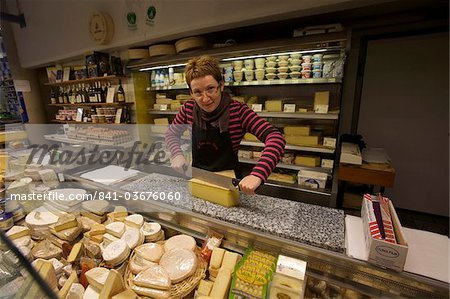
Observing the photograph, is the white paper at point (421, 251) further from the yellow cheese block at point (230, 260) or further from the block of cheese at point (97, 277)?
the block of cheese at point (97, 277)

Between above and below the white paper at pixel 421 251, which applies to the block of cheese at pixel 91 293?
below

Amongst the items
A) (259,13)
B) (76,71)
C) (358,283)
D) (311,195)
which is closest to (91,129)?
(76,71)

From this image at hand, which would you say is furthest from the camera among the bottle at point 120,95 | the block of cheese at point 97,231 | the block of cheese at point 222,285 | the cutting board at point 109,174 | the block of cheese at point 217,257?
the bottle at point 120,95

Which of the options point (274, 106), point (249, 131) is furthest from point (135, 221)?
point (274, 106)

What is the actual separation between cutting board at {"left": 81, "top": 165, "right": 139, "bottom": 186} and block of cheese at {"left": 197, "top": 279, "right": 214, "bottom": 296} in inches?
35.1

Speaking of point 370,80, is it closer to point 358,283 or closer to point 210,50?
point 210,50

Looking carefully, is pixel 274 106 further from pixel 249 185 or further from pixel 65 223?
pixel 65 223

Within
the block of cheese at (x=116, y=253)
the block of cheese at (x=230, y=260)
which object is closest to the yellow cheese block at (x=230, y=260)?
the block of cheese at (x=230, y=260)

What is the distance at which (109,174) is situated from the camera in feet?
5.09

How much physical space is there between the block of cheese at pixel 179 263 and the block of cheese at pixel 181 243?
4cm

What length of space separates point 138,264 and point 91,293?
0.63ft

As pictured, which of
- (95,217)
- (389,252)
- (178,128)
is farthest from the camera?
(178,128)

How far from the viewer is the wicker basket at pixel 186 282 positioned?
83 cm

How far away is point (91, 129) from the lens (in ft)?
13.5
